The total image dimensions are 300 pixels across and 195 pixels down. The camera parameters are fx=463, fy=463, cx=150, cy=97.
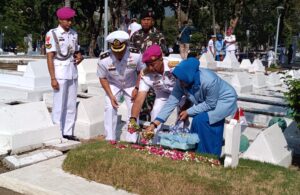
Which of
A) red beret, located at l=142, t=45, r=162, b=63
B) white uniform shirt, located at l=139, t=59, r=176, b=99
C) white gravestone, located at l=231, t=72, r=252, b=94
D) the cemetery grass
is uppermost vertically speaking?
red beret, located at l=142, t=45, r=162, b=63

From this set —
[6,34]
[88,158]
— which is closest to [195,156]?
[88,158]

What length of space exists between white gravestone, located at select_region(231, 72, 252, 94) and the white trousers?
579 cm

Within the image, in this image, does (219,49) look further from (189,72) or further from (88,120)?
(189,72)

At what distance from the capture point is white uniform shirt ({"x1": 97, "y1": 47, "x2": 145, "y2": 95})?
5.80 meters

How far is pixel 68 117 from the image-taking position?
670 cm

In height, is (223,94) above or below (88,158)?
above

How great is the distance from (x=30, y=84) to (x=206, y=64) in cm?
812

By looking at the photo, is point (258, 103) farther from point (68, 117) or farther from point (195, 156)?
point (195, 156)

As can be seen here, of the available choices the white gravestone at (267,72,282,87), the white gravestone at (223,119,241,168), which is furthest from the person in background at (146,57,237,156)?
the white gravestone at (267,72,282,87)

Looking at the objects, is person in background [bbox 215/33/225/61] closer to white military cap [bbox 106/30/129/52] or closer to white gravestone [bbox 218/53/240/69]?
white gravestone [bbox 218/53/240/69]

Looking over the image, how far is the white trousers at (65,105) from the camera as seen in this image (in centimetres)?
640

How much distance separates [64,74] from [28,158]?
56.2 inches

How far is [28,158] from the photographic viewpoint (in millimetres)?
5363

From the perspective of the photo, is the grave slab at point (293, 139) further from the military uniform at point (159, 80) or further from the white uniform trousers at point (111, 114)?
the white uniform trousers at point (111, 114)
